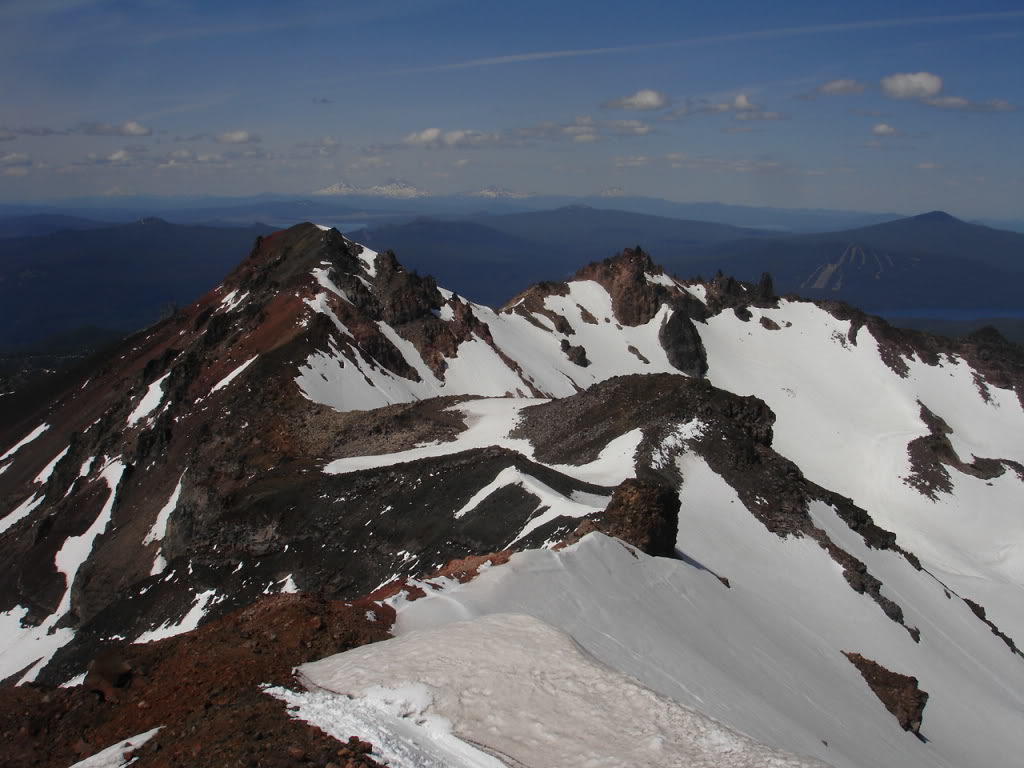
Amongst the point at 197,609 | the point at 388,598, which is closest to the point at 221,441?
the point at 197,609

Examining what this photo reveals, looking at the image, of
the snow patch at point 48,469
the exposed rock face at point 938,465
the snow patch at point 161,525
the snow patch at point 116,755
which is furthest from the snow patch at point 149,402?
the exposed rock face at point 938,465

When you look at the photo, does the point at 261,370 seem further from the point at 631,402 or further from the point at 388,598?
the point at 388,598

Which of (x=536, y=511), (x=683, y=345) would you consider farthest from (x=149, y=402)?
(x=683, y=345)

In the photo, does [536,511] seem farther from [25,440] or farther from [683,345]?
[25,440]

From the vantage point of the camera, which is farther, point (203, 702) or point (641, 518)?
point (641, 518)

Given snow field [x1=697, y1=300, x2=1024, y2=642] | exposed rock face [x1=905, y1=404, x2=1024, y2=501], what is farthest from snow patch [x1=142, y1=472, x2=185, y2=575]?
exposed rock face [x1=905, y1=404, x2=1024, y2=501]

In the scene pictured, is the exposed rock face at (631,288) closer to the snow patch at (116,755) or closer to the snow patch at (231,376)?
the snow patch at (231,376)
